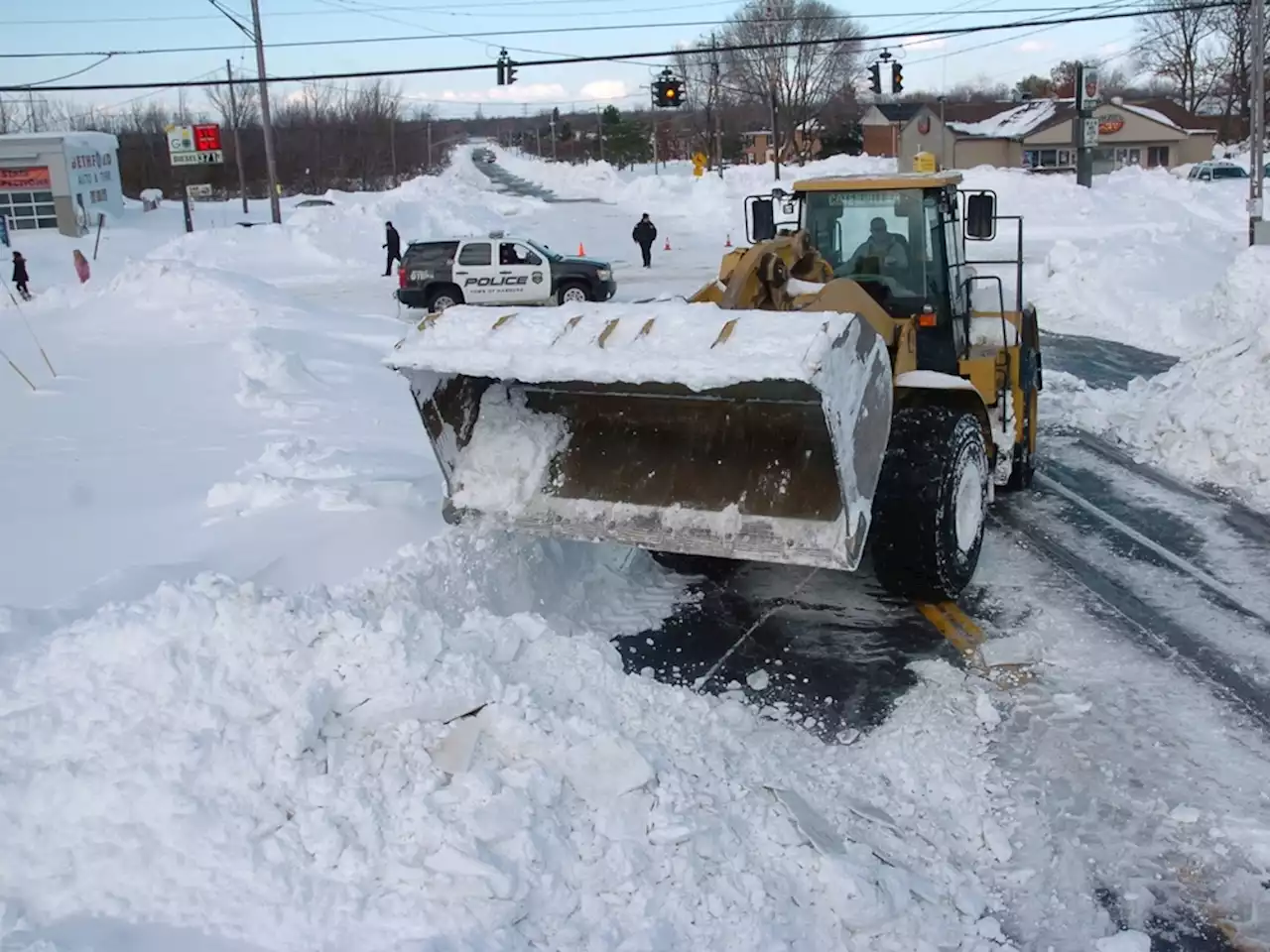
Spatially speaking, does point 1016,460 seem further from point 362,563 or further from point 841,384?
point 362,563

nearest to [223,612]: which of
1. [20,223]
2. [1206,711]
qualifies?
[1206,711]

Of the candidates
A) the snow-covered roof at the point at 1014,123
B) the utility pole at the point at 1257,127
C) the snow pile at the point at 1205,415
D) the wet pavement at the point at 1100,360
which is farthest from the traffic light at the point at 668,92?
the snow-covered roof at the point at 1014,123

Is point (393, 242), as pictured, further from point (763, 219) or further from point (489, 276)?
point (763, 219)

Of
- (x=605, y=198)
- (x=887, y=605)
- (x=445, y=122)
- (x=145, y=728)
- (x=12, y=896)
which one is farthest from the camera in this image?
(x=445, y=122)

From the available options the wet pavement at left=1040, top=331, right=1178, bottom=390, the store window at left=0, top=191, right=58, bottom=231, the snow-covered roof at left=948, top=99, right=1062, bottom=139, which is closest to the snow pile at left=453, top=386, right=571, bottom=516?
the wet pavement at left=1040, top=331, right=1178, bottom=390

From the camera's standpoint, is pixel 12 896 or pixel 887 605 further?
pixel 887 605

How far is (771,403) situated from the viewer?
6.71 m

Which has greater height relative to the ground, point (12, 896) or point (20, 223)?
point (20, 223)

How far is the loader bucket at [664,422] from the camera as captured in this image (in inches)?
230

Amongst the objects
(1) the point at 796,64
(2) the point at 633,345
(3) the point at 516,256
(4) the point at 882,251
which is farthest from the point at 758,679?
(1) the point at 796,64

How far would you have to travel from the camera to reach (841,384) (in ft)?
19.0

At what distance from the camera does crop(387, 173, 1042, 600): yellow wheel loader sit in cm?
599

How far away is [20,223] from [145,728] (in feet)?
153

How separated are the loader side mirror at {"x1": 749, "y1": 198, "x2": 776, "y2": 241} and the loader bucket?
240 centimetres
